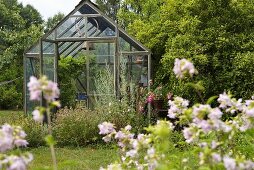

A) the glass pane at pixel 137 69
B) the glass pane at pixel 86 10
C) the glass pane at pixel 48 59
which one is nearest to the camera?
the glass pane at pixel 86 10

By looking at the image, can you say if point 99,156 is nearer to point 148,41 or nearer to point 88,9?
point 88,9

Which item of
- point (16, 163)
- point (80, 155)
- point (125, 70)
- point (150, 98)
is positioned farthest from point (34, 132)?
point (16, 163)

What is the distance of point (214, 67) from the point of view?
11797mm

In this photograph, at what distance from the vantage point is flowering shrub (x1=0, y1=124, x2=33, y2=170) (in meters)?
1.99

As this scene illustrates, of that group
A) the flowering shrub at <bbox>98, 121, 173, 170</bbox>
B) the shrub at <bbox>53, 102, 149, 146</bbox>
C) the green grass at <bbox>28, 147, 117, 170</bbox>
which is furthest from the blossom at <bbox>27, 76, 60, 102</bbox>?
the shrub at <bbox>53, 102, 149, 146</bbox>

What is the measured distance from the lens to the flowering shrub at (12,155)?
1986 millimetres

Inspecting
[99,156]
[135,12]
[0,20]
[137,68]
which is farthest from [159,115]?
[0,20]

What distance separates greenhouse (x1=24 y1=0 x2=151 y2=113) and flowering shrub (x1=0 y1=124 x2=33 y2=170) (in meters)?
8.44

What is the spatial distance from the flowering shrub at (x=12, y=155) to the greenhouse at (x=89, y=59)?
27.7 ft

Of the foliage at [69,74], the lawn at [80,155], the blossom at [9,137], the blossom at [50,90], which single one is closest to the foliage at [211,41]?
the foliage at [69,74]

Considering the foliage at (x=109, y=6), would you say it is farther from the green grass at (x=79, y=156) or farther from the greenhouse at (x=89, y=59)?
the green grass at (x=79, y=156)

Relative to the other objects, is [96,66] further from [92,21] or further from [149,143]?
[149,143]

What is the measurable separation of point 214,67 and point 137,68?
2.56 metres

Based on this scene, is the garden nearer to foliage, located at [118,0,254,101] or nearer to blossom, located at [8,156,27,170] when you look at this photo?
foliage, located at [118,0,254,101]
